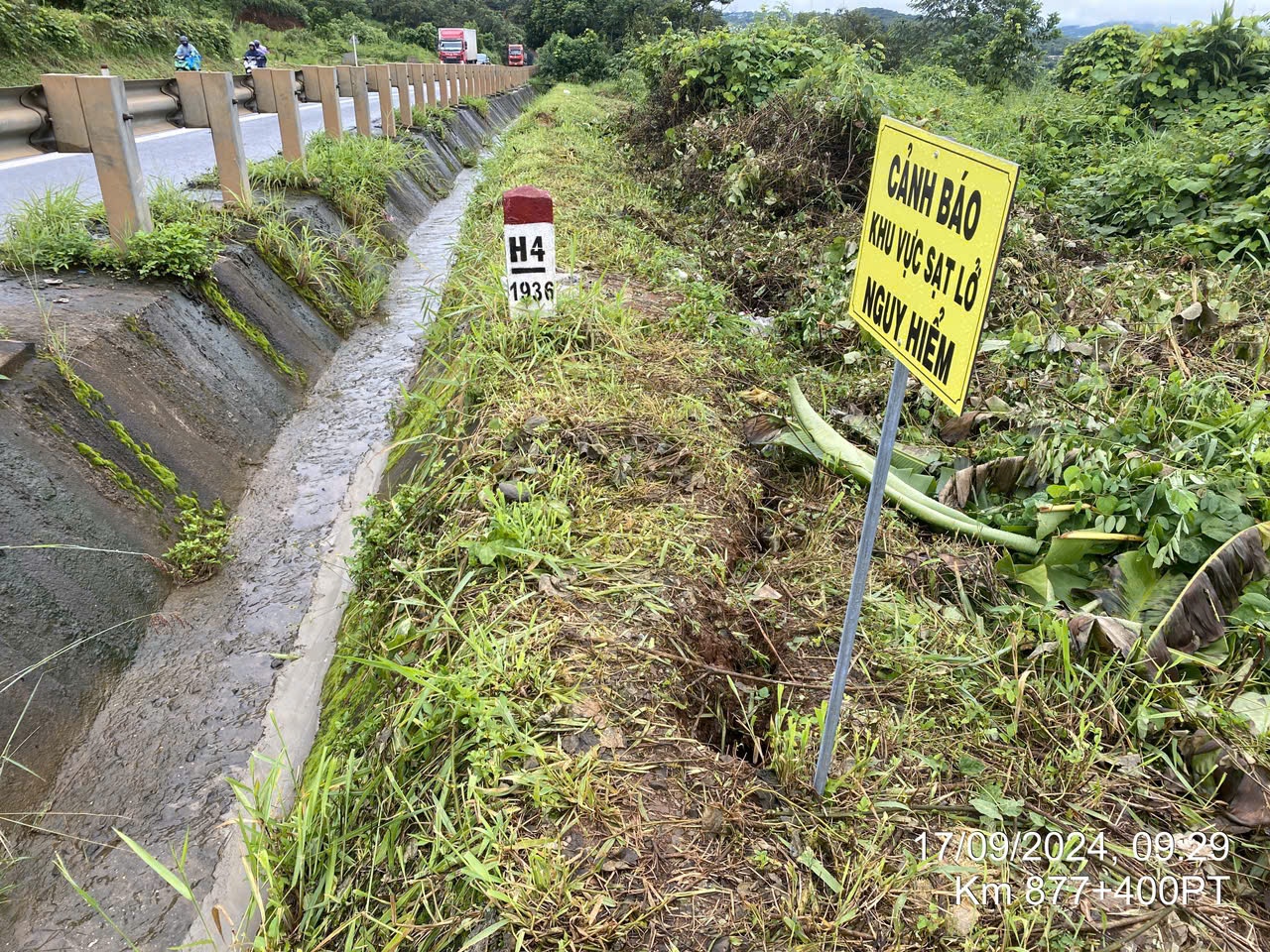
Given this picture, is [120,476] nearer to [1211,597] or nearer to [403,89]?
[1211,597]

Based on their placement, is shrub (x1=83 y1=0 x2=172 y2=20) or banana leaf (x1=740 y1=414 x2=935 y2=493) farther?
shrub (x1=83 y1=0 x2=172 y2=20)

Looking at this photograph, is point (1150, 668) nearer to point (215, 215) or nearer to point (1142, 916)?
point (1142, 916)

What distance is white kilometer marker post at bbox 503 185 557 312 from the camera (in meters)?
3.72

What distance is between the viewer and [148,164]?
849cm

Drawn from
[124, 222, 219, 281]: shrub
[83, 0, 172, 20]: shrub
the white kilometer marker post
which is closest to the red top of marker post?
the white kilometer marker post

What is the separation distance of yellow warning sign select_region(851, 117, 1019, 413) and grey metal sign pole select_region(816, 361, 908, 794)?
0.25 feet

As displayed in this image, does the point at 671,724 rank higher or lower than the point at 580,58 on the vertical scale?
lower

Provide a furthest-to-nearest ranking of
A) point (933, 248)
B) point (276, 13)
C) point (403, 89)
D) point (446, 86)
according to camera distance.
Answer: point (276, 13), point (446, 86), point (403, 89), point (933, 248)

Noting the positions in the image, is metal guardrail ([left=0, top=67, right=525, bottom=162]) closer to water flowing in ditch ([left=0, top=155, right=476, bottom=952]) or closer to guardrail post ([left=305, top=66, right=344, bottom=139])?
water flowing in ditch ([left=0, top=155, right=476, bottom=952])

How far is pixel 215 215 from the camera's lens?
201 inches

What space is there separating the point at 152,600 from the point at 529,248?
90.2 inches

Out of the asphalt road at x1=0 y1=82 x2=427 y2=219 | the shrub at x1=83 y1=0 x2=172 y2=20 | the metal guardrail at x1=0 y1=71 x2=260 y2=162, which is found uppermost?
the shrub at x1=83 y1=0 x2=172 y2=20

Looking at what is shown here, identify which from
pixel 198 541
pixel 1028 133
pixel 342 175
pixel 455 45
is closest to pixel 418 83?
pixel 342 175

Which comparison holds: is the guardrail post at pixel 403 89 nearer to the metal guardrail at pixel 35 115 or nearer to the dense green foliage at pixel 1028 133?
the dense green foliage at pixel 1028 133
